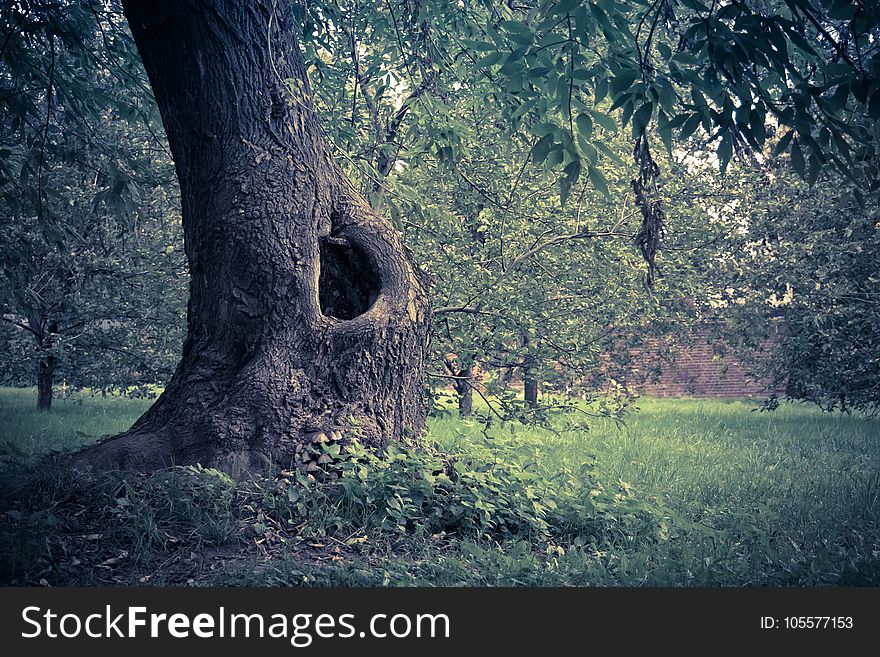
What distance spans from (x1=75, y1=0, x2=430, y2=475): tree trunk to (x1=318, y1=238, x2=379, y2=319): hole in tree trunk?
246 mm

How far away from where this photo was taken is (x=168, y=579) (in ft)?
12.8

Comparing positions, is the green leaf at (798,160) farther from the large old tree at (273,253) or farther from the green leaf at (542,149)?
the green leaf at (542,149)

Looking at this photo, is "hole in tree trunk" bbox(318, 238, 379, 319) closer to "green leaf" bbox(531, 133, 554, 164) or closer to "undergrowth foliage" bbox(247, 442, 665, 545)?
"undergrowth foliage" bbox(247, 442, 665, 545)

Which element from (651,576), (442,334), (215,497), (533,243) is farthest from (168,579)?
(533,243)

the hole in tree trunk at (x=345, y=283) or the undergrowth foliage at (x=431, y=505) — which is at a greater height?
the hole in tree trunk at (x=345, y=283)

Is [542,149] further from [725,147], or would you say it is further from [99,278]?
[99,278]

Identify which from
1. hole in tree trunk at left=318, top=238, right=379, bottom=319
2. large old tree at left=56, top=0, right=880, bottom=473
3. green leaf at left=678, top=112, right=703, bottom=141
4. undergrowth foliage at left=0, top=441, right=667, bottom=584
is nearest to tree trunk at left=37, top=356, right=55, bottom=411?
large old tree at left=56, top=0, right=880, bottom=473

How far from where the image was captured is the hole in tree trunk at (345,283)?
5.87 m

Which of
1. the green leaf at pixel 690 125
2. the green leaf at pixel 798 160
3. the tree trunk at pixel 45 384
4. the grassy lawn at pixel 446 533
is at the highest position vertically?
the green leaf at pixel 690 125

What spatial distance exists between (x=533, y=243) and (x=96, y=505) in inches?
225

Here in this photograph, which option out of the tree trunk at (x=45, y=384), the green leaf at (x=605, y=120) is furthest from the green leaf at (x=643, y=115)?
the tree trunk at (x=45, y=384)

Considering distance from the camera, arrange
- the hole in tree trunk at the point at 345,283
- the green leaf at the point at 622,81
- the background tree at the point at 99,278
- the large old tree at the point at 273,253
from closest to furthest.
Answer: the green leaf at the point at 622,81
the large old tree at the point at 273,253
the hole in tree trunk at the point at 345,283
the background tree at the point at 99,278

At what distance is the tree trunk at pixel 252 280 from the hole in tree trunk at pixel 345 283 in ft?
0.81

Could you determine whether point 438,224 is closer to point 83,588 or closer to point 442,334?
point 442,334
